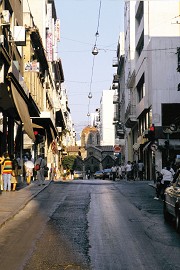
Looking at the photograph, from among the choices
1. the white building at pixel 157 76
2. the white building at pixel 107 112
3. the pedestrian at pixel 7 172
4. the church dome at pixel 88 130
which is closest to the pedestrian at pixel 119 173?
the white building at pixel 157 76

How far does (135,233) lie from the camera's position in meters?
10.9

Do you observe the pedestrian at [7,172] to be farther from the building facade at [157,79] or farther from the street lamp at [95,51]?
the street lamp at [95,51]

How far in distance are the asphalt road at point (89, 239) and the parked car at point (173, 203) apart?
0.28 m

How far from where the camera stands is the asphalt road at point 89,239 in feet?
25.6

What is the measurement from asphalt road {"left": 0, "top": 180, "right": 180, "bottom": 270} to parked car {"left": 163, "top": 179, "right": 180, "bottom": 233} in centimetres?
28

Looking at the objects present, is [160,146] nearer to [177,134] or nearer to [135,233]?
[177,134]

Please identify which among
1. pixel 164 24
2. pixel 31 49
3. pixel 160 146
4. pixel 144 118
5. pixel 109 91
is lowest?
pixel 160 146

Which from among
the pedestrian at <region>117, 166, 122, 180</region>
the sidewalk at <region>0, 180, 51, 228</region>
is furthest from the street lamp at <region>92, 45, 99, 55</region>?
the sidewalk at <region>0, 180, 51, 228</region>

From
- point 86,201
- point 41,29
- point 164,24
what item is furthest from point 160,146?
point 86,201

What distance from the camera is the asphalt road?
7788 millimetres

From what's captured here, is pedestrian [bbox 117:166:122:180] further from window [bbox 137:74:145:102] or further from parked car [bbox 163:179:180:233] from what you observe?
parked car [bbox 163:179:180:233]

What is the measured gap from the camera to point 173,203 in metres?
11.8

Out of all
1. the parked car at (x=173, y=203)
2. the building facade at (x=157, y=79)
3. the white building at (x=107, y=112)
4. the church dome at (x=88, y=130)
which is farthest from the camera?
the church dome at (x=88, y=130)

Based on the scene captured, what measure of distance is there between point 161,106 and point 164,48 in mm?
5051
